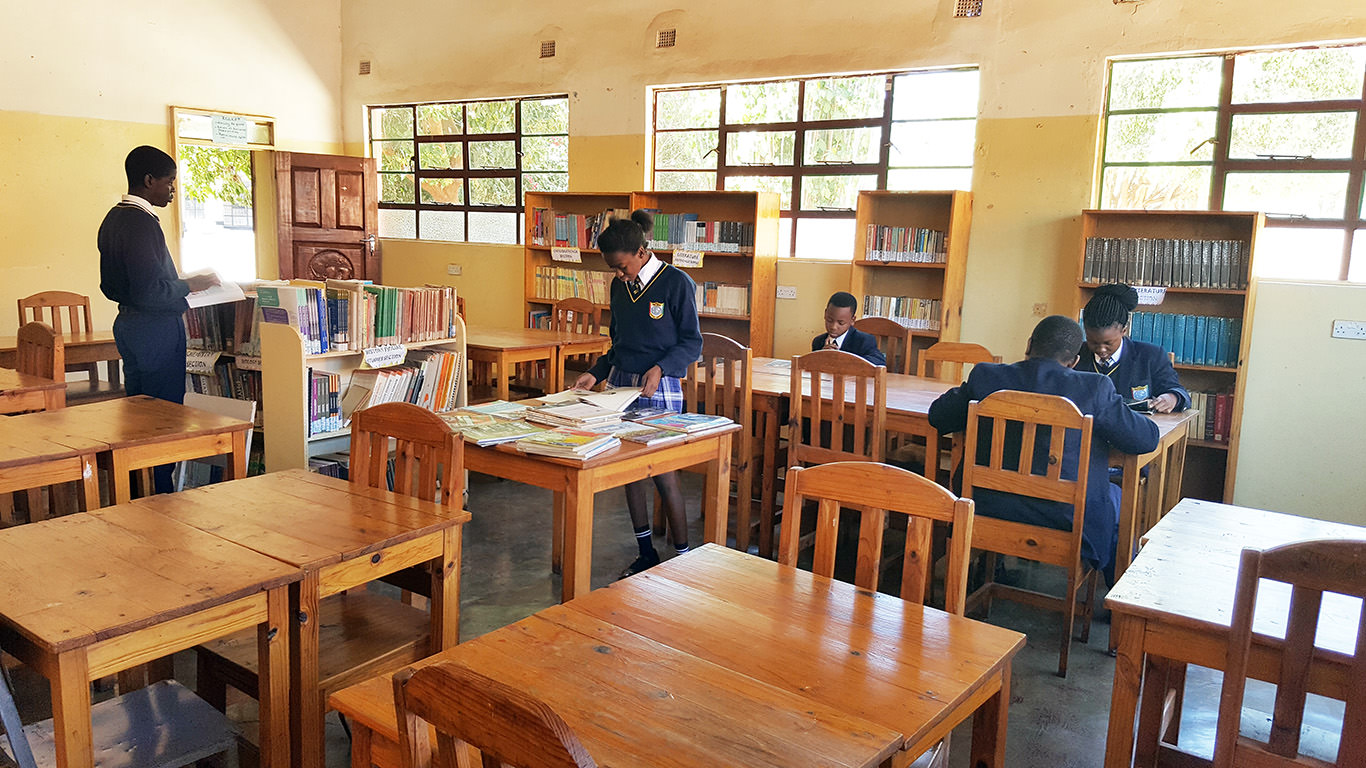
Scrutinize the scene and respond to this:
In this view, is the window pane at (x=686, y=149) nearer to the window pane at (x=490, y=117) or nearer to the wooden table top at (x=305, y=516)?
the window pane at (x=490, y=117)

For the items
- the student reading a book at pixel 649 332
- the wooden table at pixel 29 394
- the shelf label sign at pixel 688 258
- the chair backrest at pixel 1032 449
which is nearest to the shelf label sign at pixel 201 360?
the wooden table at pixel 29 394

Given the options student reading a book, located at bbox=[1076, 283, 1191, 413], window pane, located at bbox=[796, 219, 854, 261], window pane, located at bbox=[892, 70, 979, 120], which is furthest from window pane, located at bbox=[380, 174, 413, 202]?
student reading a book, located at bbox=[1076, 283, 1191, 413]

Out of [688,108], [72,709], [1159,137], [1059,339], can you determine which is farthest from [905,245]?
[72,709]

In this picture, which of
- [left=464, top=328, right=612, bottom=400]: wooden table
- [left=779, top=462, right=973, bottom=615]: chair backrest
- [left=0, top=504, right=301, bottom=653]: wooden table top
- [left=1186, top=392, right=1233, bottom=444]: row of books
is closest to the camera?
[left=0, top=504, right=301, bottom=653]: wooden table top

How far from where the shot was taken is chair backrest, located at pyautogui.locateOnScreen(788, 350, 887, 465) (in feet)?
12.0

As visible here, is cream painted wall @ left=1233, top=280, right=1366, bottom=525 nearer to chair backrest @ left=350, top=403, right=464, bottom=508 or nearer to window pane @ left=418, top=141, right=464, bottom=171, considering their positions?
chair backrest @ left=350, top=403, right=464, bottom=508

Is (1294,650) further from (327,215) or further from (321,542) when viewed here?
(327,215)

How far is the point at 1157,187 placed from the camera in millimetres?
5176

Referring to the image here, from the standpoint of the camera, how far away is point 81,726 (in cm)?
149

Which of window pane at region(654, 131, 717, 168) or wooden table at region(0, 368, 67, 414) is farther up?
window pane at region(654, 131, 717, 168)

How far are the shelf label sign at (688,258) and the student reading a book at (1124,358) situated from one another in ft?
9.75

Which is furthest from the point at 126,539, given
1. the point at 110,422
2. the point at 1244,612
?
the point at 1244,612

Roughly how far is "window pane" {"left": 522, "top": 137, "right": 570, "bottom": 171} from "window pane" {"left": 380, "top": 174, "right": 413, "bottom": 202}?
1.45 metres

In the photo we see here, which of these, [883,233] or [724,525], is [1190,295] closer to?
[883,233]
